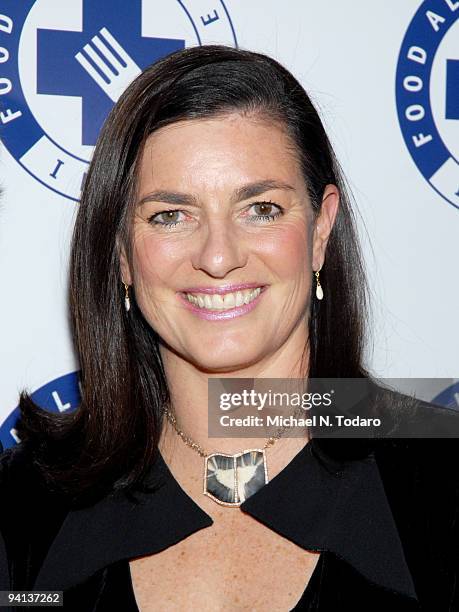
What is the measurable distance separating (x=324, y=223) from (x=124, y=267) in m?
0.37

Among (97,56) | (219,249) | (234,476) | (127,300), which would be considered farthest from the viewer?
(97,56)

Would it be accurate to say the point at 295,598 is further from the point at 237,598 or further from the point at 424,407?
the point at 424,407

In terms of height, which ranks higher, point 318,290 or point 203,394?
point 318,290

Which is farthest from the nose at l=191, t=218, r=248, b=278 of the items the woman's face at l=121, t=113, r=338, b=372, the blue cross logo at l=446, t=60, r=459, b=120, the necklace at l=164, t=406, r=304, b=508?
the blue cross logo at l=446, t=60, r=459, b=120

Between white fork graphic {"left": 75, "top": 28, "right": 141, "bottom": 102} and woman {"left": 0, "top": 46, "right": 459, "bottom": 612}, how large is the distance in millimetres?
335

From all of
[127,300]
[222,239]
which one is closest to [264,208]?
[222,239]

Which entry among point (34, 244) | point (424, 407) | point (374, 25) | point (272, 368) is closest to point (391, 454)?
point (424, 407)

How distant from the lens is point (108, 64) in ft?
6.17

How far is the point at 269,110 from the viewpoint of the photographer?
1.53 m

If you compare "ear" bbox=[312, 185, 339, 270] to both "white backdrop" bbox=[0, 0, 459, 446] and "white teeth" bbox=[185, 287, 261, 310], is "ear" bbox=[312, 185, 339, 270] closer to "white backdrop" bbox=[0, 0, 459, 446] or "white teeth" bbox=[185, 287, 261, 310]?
"white teeth" bbox=[185, 287, 261, 310]

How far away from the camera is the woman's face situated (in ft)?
4.67

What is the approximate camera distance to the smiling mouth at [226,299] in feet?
4.81

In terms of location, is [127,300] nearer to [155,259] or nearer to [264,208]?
[155,259]

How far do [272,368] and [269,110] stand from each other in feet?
1.50
